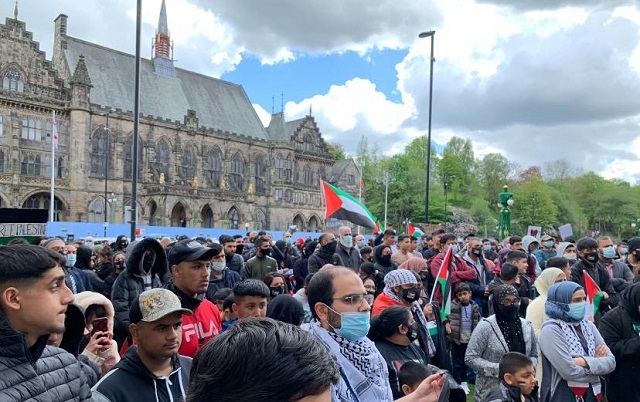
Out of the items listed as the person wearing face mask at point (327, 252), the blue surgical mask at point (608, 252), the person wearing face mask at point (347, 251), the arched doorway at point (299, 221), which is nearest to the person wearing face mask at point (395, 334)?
the person wearing face mask at point (327, 252)

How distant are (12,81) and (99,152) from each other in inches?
331

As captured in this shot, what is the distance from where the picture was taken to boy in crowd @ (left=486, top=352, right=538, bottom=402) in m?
4.28

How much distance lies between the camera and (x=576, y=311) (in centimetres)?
471

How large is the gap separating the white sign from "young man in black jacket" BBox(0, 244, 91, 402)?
17.2 feet

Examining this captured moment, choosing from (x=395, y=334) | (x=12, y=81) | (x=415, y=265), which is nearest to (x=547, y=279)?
(x=415, y=265)

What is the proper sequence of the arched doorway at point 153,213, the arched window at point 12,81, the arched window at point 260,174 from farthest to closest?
the arched window at point 260,174
the arched doorway at point 153,213
the arched window at point 12,81

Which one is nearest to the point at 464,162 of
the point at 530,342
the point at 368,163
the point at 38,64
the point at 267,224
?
the point at 368,163

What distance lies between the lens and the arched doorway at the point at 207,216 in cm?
5234

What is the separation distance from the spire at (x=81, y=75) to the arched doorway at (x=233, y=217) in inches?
719

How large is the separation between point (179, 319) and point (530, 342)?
393 cm

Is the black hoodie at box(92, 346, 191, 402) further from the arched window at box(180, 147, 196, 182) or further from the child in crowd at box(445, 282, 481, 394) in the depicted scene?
the arched window at box(180, 147, 196, 182)

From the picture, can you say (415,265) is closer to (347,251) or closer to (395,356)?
(347,251)

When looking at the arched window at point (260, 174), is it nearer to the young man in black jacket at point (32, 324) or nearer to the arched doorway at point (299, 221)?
the arched doorway at point (299, 221)

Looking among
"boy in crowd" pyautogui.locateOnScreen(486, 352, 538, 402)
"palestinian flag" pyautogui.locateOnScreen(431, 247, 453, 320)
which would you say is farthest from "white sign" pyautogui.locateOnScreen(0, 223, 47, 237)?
"boy in crowd" pyautogui.locateOnScreen(486, 352, 538, 402)
